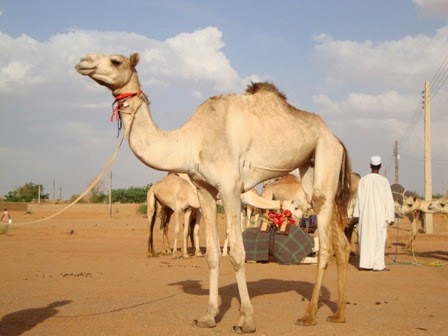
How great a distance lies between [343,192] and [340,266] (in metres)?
1.01

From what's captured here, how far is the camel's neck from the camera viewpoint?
682 cm

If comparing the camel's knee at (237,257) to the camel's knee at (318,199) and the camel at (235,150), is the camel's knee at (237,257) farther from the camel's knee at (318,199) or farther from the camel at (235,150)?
the camel's knee at (318,199)

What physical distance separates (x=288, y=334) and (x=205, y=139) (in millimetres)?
2318

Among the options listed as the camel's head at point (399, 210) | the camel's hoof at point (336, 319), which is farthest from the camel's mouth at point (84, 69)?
the camel's head at point (399, 210)

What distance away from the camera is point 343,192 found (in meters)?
8.02

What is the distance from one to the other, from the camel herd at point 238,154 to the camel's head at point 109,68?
0.01m

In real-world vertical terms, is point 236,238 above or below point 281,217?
below

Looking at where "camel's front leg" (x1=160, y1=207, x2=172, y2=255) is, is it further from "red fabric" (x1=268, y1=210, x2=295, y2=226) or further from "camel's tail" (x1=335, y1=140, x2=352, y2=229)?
"camel's tail" (x1=335, y1=140, x2=352, y2=229)

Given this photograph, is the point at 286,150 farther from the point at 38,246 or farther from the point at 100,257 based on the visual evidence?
the point at 38,246

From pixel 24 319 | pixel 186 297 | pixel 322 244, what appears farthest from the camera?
pixel 186 297

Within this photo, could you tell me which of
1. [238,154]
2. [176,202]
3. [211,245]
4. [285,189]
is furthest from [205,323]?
[285,189]

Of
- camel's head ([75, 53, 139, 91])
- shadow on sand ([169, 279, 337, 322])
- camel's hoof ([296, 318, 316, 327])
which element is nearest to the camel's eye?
camel's head ([75, 53, 139, 91])

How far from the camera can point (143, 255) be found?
56.0ft

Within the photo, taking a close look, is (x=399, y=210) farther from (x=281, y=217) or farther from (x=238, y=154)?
(x=238, y=154)
